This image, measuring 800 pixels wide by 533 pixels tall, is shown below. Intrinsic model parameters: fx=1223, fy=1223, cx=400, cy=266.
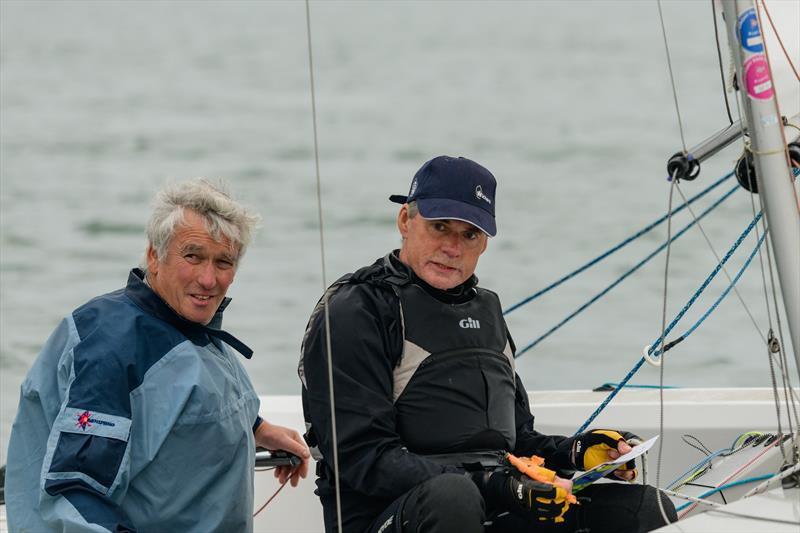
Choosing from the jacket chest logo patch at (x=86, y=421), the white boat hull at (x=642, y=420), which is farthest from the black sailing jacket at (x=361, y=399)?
the white boat hull at (x=642, y=420)

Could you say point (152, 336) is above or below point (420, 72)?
below

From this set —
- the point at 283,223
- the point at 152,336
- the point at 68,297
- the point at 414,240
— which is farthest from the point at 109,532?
the point at 283,223

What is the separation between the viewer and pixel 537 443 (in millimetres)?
2459

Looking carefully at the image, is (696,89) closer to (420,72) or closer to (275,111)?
(420,72)

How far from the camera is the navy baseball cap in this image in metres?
2.24

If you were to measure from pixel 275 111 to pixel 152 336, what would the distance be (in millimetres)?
14723

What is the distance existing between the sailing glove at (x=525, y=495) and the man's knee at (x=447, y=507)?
0.22ft

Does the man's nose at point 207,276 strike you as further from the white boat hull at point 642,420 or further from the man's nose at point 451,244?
the white boat hull at point 642,420

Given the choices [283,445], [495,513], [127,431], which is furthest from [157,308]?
[495,513]

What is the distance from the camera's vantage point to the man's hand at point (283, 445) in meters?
2.36

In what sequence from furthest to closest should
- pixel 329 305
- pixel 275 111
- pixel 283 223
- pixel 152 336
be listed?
pixel 275 111
pixel 283 223
pixel 329 305
pixel 152 336

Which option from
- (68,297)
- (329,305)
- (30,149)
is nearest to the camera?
(329,305)

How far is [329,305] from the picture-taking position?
2.20 m

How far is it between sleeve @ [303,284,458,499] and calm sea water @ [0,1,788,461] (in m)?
2.33
